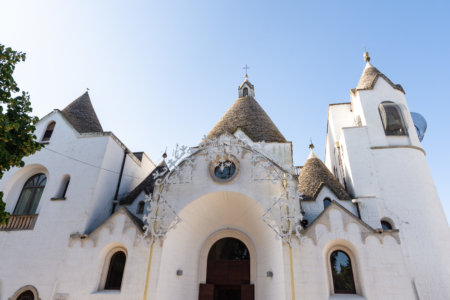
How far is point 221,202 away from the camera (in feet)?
41.9

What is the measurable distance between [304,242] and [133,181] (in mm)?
11225

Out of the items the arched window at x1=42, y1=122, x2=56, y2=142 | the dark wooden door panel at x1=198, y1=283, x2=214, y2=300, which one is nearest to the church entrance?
the dark wooden door panel at x1=198, y1=283, x2=214, y2=300

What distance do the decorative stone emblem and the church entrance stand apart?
11.3ft

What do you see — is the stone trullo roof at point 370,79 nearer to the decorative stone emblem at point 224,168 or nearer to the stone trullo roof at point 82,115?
the decorative stone emblem at point 224,168

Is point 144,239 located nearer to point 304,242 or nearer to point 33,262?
point 33,262

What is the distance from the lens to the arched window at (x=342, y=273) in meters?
10.5

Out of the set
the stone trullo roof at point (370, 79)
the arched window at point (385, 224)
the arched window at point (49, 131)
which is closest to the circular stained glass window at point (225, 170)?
the arched window at point (385, 224)

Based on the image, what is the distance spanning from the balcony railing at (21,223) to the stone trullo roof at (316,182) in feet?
44.2

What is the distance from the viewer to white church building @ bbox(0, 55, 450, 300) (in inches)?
416

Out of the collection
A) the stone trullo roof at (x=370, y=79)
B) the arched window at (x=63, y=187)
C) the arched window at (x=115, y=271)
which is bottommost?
the arched window at (x=115, y=271)

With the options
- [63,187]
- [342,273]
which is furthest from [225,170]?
[63,187]

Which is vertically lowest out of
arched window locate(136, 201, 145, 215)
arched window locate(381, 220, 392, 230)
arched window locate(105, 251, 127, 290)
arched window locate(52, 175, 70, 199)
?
arched window locate(105, 251, 127, 290)

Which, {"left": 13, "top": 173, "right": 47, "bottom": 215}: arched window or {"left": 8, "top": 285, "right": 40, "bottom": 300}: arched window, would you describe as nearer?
{"left": 8, "top": 285, "right": 40, "bottom": 300}: arched window

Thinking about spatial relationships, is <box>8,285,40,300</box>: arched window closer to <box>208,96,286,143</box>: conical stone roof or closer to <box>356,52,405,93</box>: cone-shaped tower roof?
<box>208,96,286,143</box>: conical stone roof
